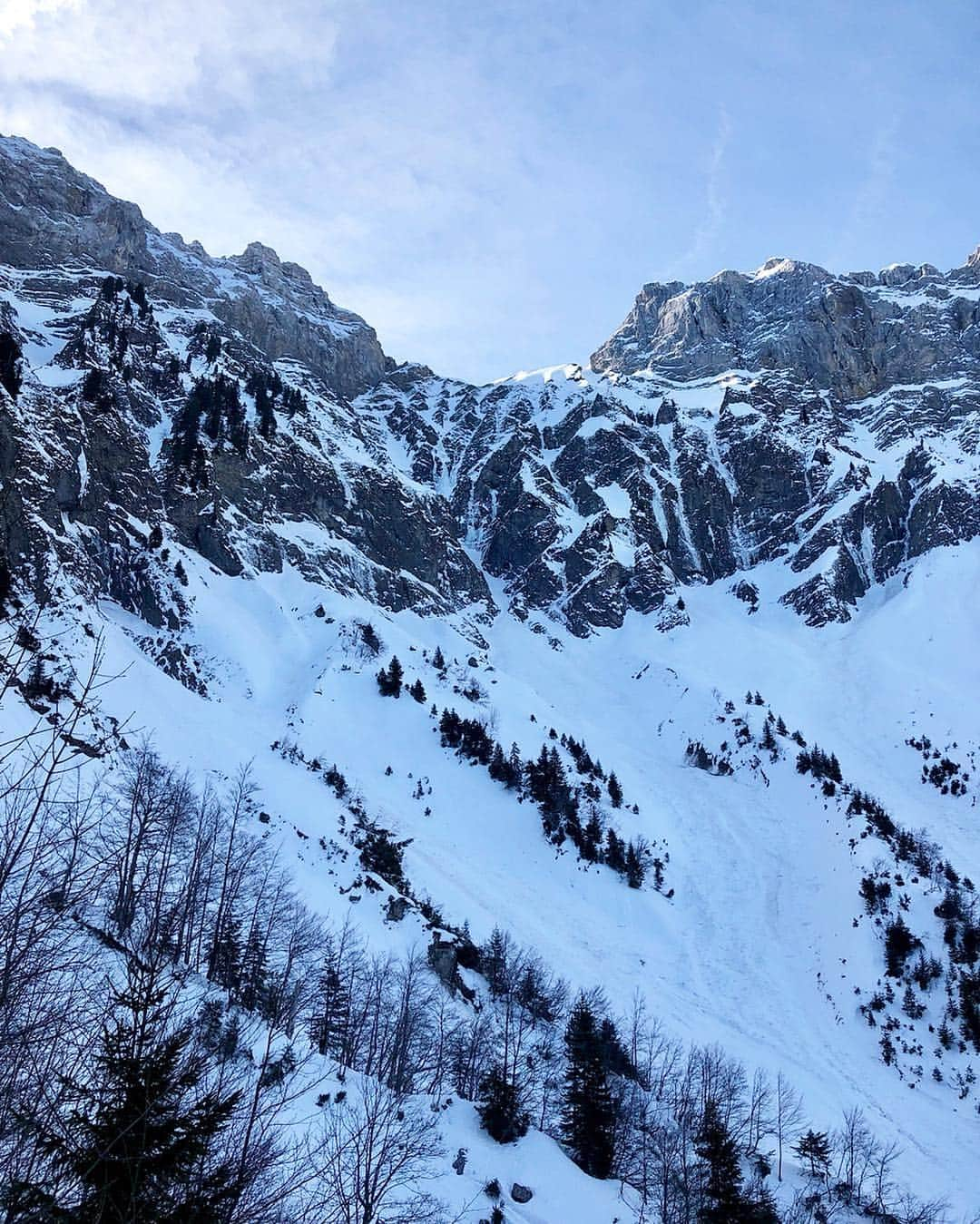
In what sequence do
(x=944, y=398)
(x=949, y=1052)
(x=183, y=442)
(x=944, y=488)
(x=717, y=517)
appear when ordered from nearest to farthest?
1. (x=949, y=1052)
2. (x=183, y=442)
3. (x=944, y=488)
4. (x=717, y=517)
5. (x=944, y=398)

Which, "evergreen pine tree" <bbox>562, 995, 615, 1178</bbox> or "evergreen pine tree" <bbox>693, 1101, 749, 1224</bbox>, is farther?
"evergreen pine tree" <bbox>562, 995, 615, 1178</bbox>

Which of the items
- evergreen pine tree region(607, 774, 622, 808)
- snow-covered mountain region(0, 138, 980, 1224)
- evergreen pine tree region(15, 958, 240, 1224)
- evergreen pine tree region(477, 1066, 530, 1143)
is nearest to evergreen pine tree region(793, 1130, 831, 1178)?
snow-covered mountain region(0, 138, 980, 1224)

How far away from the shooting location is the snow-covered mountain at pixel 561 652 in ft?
152

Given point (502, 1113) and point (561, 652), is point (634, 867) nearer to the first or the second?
point (502, 1113)

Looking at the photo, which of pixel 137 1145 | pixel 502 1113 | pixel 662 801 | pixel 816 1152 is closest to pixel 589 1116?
pixel 502 1113

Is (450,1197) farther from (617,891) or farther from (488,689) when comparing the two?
(488,689)

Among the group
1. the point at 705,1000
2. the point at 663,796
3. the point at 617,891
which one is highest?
the point at 663,796

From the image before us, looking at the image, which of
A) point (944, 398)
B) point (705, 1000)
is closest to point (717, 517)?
point (944, 398)

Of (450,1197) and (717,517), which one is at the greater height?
(717,517)

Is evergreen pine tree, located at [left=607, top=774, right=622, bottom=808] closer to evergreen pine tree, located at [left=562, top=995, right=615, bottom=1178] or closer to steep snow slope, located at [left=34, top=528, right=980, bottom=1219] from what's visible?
steep snow slope, located at [left=34, top=528, right=980, bottom=1219]

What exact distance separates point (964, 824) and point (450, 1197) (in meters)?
59.6

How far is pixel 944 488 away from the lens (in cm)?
13038

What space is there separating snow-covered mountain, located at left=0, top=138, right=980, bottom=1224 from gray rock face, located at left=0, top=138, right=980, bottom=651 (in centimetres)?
69

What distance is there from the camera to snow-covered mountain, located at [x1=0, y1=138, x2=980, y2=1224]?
4628cm
